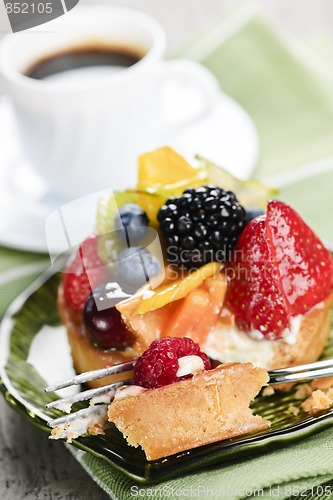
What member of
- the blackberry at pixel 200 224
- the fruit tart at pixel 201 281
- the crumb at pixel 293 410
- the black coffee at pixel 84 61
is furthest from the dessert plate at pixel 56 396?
the black coffee at pixel 84 61

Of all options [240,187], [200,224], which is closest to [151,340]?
[200,224]

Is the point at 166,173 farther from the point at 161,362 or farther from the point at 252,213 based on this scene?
the point at 161,362

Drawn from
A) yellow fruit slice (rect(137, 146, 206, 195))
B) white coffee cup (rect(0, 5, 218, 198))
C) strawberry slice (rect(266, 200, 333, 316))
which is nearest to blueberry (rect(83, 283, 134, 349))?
yellow fruit slice (rect(137, 146, 206, 195))

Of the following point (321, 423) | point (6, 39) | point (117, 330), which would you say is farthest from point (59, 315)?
point (6, 39)

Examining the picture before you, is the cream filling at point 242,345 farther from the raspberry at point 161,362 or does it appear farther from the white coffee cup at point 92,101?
the white coffee cup at point 92,101

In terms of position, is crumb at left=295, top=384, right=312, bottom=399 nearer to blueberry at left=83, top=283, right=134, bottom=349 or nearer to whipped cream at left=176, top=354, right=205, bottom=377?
whipped cream at left=176, top=354, right=205, bottom=377
